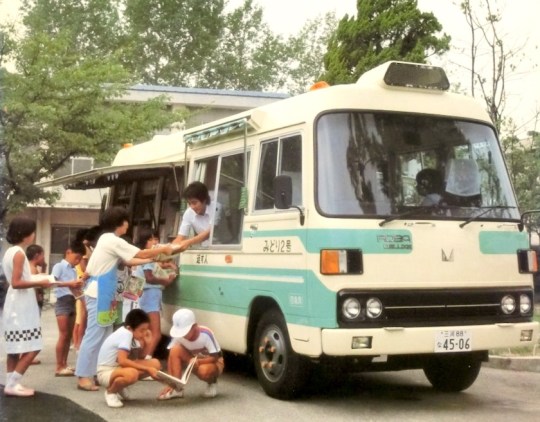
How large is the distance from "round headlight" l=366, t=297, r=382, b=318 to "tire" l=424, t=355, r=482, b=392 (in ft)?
3.95

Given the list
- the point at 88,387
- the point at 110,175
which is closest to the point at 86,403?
the point at 88,387

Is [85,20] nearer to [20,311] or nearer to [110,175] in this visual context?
[110,175]

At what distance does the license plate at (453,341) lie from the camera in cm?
752

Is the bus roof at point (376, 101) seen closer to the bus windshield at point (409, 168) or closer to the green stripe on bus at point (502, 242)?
the bus windshield at point (409, 168)

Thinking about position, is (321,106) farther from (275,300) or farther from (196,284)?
(196,284)

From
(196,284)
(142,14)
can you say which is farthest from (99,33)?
(196,284)

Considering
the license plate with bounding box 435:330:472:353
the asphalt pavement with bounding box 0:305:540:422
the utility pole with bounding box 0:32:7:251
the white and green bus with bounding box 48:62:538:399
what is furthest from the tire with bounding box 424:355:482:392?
the utility pole with bounding box 0:32:7:251

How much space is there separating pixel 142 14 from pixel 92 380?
42.7m

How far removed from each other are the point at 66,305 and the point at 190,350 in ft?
8.41

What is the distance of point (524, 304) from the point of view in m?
8.08

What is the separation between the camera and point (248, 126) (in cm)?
883

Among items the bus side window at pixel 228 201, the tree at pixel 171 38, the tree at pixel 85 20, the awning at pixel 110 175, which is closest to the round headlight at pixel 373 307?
the bus side window at pixel 228 201

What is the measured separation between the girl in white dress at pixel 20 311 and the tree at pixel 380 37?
16.5 metres

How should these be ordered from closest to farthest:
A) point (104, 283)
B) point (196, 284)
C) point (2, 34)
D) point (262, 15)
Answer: point (104, 283) < point (196, 284) < point (2, 34) < point (262, 15)
